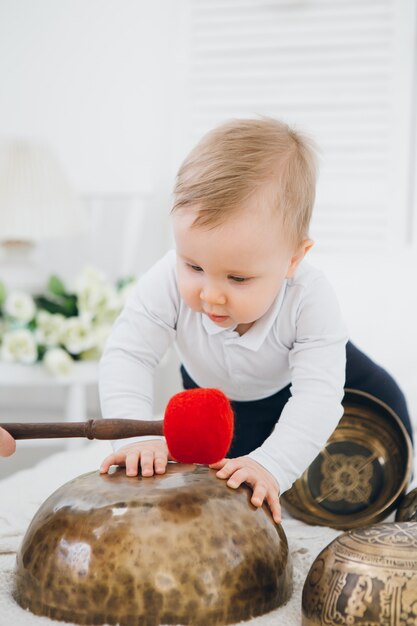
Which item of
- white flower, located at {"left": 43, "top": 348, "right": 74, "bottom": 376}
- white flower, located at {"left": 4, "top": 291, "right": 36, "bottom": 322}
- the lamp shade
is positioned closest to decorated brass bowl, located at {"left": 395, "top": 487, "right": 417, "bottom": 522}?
white flower, located at {"left": 43, "top": 348, "right": 74, "bottom": 376}

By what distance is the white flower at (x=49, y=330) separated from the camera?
2.45 m

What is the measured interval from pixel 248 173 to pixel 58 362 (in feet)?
4.62

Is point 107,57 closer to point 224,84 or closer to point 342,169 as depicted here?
point 224,84

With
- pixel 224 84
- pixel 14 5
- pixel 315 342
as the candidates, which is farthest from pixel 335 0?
pixel 315 342

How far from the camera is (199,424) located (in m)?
0.95

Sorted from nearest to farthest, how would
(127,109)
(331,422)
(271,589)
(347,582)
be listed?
(347,582)
(271,589)
(331,422)
(127,109)

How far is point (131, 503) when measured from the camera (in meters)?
0.87

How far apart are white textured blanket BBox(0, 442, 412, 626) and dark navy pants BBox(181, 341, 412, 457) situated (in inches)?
7.4

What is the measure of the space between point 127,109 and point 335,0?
0.83m

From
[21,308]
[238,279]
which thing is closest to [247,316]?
[238,279]

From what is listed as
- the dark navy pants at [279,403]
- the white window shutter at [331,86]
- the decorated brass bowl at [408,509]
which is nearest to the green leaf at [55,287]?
the white window shutter at [331,86]

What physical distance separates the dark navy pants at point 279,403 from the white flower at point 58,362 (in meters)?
0.91

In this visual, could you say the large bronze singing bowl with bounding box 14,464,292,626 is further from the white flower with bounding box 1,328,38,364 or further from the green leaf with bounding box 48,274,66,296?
the green leaf with bounding box 48,274,66,296

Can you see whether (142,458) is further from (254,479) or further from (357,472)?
(357,472)
